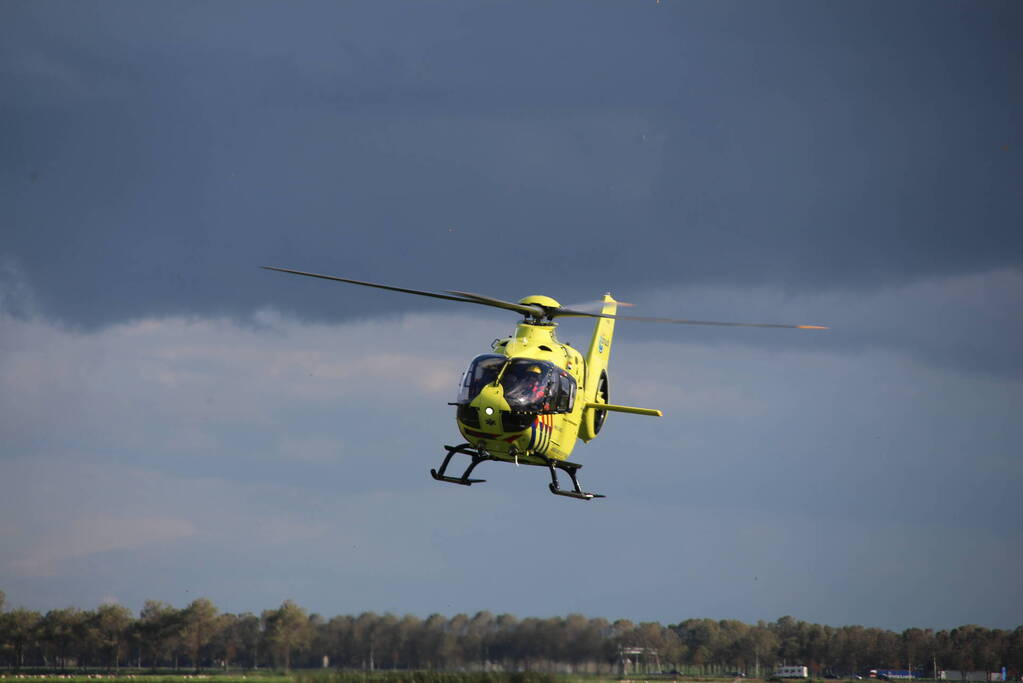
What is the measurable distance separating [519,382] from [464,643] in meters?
9.24

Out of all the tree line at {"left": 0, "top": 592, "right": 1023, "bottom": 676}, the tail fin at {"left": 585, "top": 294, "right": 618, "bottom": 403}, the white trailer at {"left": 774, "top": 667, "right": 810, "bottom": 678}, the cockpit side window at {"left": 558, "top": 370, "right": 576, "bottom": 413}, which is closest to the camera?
the tree line at {"left": 0, "top": 592, "right": 1023, "bottom": 676}

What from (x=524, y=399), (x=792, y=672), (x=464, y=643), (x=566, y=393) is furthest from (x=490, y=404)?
(x=792, y=672)

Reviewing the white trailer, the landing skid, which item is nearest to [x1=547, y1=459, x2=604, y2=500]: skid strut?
the landing skid

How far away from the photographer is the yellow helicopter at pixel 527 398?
4350 centimetres

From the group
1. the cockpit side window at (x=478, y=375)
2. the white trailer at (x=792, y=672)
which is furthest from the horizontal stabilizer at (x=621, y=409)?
the white trailer at (x=792, y=672)

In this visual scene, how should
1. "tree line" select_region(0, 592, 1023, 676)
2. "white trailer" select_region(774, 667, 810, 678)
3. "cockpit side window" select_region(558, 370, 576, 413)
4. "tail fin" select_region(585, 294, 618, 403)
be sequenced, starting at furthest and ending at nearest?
"white trailer" select_region(774, 667, 810, 678) → "tail fin" select_region(585, 294, 618, 403) → "cockpit side window" select_region(558, 370, 576, 413) → "tree line" select_region(0, 592, 1023, 676)

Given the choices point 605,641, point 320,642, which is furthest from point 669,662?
point 320,642

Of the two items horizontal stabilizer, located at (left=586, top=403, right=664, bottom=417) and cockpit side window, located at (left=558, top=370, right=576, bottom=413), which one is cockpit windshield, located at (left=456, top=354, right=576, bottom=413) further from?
horizontal stabilizer, located at (left=586, top=403, right=664, bottom=417)

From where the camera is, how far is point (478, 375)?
4409cm

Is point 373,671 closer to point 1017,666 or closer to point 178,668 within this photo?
point 178,668

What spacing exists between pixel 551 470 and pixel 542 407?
4032mm

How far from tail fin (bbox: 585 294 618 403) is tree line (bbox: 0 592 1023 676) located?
1025cm

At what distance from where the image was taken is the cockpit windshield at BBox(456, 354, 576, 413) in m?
43.4

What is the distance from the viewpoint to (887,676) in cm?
9288
